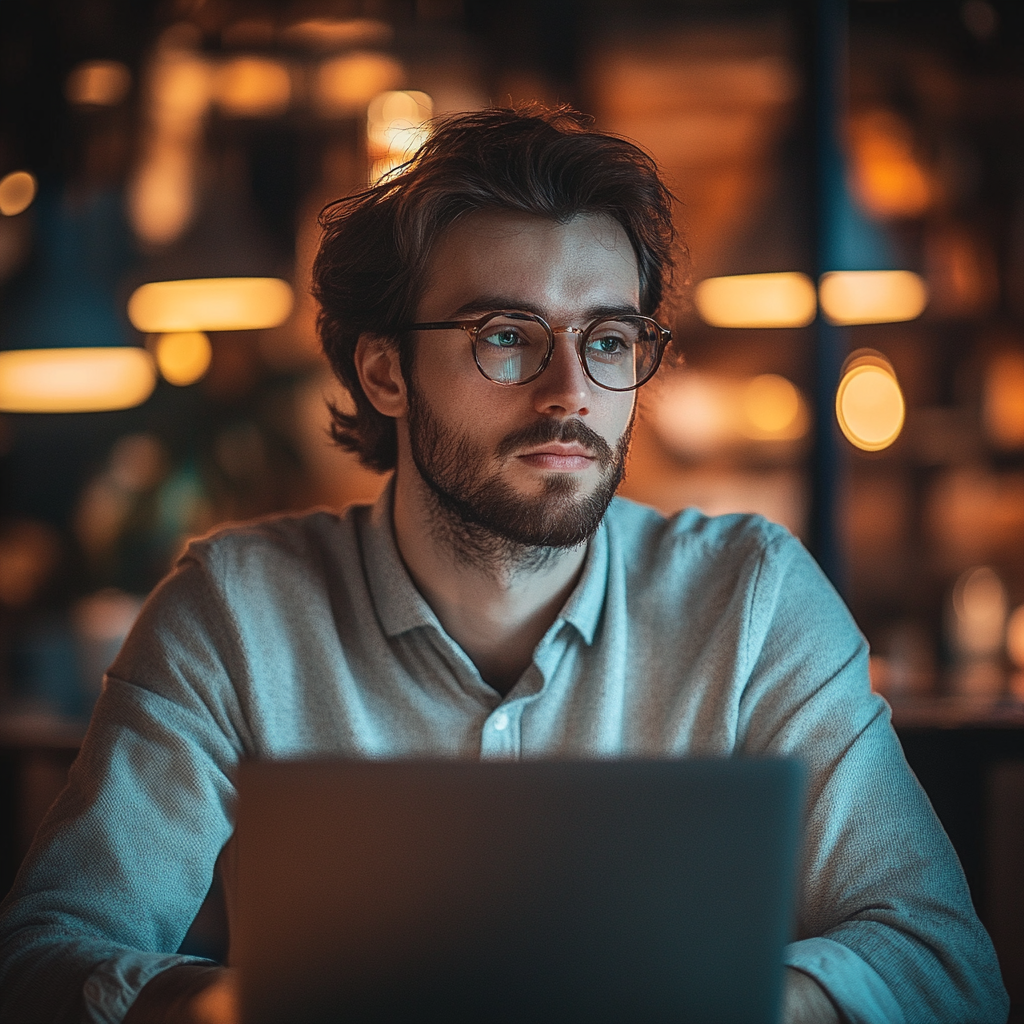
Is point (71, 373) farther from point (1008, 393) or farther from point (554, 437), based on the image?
point (1008, 393)

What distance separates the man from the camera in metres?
1.16

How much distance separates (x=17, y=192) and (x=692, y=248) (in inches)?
102

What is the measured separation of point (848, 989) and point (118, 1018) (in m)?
0.65

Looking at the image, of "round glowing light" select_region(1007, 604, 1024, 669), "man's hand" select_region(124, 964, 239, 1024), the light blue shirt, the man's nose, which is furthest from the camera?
"round glowing light" select_region(1007, 604, 1024, 669)

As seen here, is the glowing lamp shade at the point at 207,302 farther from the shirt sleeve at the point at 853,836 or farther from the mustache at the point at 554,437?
the shirt sleeve at the point at 853,836

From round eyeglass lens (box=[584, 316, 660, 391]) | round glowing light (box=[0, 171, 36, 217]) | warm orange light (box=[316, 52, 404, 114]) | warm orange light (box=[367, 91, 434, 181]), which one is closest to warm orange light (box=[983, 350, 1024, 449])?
warm orange light (box=[367, 91, 434, 181])

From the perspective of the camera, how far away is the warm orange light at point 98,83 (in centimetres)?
423

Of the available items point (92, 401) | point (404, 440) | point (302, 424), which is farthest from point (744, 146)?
point (404, 440)

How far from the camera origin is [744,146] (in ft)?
13.3

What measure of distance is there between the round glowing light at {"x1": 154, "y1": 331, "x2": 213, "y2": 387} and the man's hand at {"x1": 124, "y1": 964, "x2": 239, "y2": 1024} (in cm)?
355

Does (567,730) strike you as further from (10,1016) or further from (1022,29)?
(1022,29)

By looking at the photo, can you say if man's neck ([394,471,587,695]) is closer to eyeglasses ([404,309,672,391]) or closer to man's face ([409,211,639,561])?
man's face ([409,211,639,561])

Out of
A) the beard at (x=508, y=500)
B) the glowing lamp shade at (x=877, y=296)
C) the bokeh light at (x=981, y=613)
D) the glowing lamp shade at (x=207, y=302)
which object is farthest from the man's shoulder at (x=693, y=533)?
the bokeh light at (x=981, y=613)

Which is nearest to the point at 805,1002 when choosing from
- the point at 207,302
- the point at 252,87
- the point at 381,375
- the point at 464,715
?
the point at 464,715
